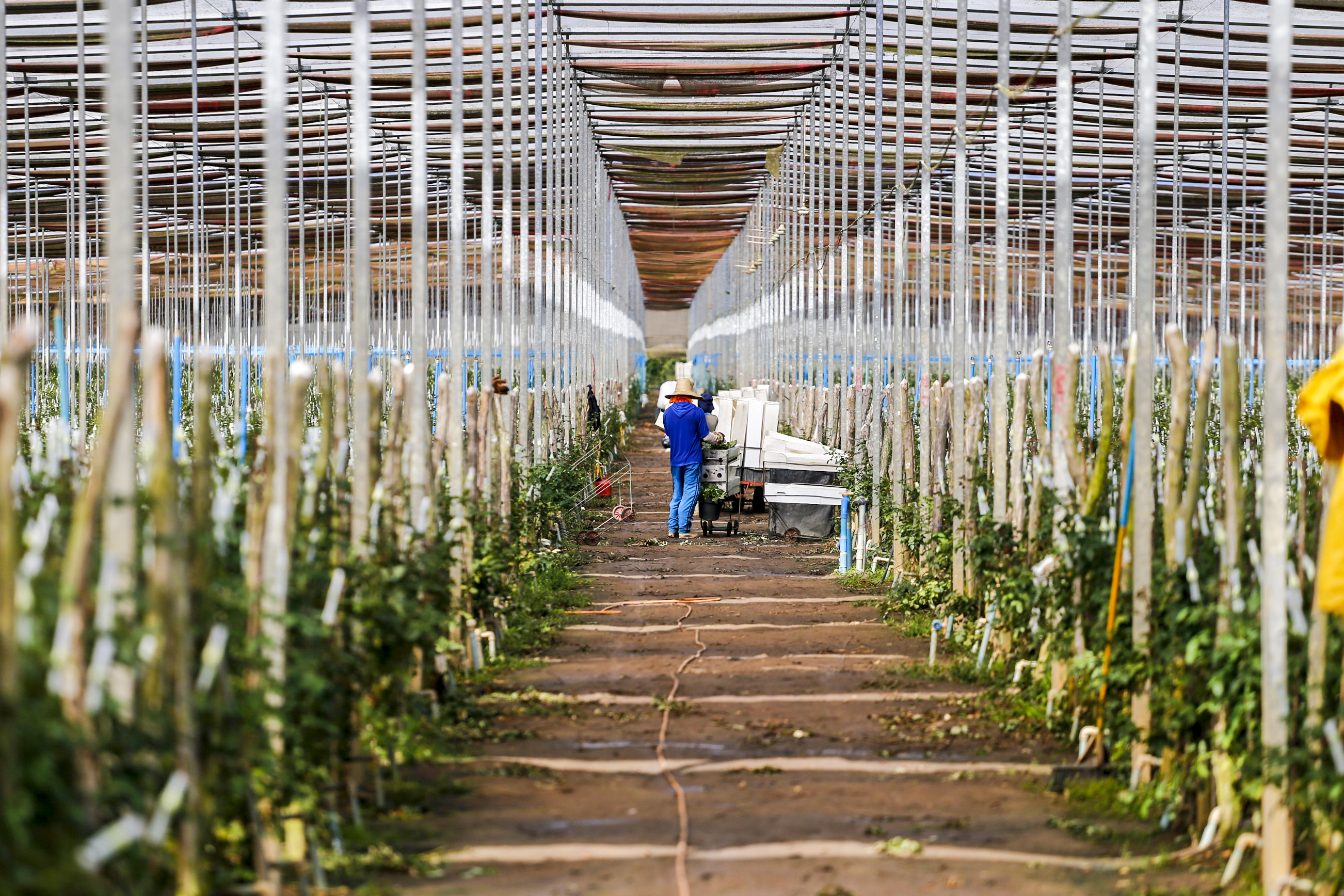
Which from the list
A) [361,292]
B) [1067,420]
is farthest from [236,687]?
[1067,420]

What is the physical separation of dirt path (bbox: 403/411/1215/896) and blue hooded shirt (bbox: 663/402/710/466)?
4427 millimetres

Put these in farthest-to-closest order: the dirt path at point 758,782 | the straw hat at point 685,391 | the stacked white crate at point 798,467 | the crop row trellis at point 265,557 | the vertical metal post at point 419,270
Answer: the straw hat at point 685,391 → the stacked white crate at point 798,467 → the vertical metal post at point 419,270 → the dirt path at point 758,782 → the crop row trellis at point 265,557

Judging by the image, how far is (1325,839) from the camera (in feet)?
13.2

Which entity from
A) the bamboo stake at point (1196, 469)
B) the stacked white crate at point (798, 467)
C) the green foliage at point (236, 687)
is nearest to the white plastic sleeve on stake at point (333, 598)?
the green foliage at point (236, 687)

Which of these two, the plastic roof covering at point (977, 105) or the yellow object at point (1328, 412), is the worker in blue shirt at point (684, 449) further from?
the yellow object at point (1328, 412)

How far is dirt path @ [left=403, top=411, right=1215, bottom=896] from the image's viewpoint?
4500 mm

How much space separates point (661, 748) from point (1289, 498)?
3.76 metres

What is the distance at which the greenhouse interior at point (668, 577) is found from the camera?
11.2ft

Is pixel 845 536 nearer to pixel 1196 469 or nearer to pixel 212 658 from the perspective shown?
pixel 1196 469

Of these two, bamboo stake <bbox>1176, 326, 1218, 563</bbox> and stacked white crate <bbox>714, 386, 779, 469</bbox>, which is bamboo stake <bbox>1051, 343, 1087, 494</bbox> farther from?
stacked white crate <bbox>714, 386, 779, 469</bbox>

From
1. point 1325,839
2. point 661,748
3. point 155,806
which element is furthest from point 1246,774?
point 155,806

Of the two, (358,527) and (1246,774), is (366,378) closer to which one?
(358,527)

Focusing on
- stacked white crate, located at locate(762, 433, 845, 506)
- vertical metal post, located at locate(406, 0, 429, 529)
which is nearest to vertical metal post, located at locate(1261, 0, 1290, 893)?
vertical metal post, located at locate(406, 0, 429, 529)

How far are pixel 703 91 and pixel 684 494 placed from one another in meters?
5.62
